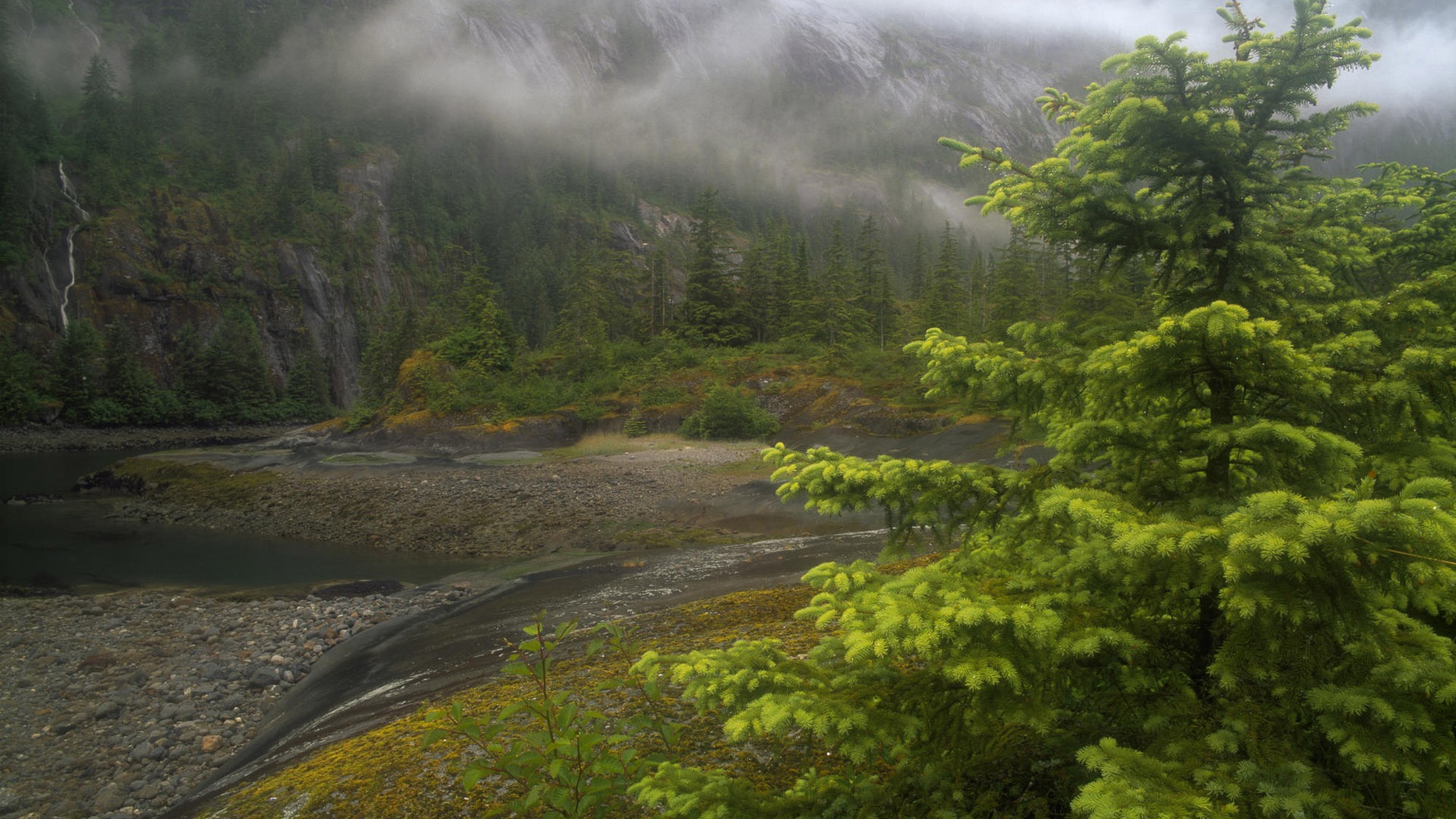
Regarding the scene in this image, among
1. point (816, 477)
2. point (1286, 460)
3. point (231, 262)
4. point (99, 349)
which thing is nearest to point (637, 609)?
point (816, 477)

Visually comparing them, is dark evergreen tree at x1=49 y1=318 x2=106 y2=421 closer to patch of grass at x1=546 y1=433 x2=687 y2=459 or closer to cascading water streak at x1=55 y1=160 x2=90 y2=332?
cascading water streak at x1=55 y1=160 x2=90 y2=332

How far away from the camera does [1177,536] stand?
245 centimetres

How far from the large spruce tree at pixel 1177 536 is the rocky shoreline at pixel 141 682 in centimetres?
869

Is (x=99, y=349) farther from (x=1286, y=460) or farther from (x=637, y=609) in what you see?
(x=1286, y=460)

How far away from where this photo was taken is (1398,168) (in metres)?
8.10

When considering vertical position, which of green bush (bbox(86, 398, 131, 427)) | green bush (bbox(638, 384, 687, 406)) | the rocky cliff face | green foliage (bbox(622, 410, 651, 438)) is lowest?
green foliage (bbox(622, 410, 651, 438))

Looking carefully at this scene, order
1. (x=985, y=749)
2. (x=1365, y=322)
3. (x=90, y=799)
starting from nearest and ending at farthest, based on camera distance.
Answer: (x=985, y=749)
(x=1365, y=322)
(x=90, y=799)

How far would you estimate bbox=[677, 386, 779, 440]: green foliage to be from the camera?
37812 millimetres

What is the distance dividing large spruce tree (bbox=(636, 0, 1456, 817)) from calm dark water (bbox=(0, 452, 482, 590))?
1700cm

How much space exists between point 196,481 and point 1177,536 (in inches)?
1514

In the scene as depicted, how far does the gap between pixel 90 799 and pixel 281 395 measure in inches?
3457

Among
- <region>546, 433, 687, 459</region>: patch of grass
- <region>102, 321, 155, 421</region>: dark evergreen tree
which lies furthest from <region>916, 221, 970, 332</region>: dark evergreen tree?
<region>102, 321, 155, 421</region>: dark evergreen tree

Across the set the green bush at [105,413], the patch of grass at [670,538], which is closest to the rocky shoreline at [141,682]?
the patch of grass at [670,538]

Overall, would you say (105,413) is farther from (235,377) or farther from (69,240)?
(69,240)
